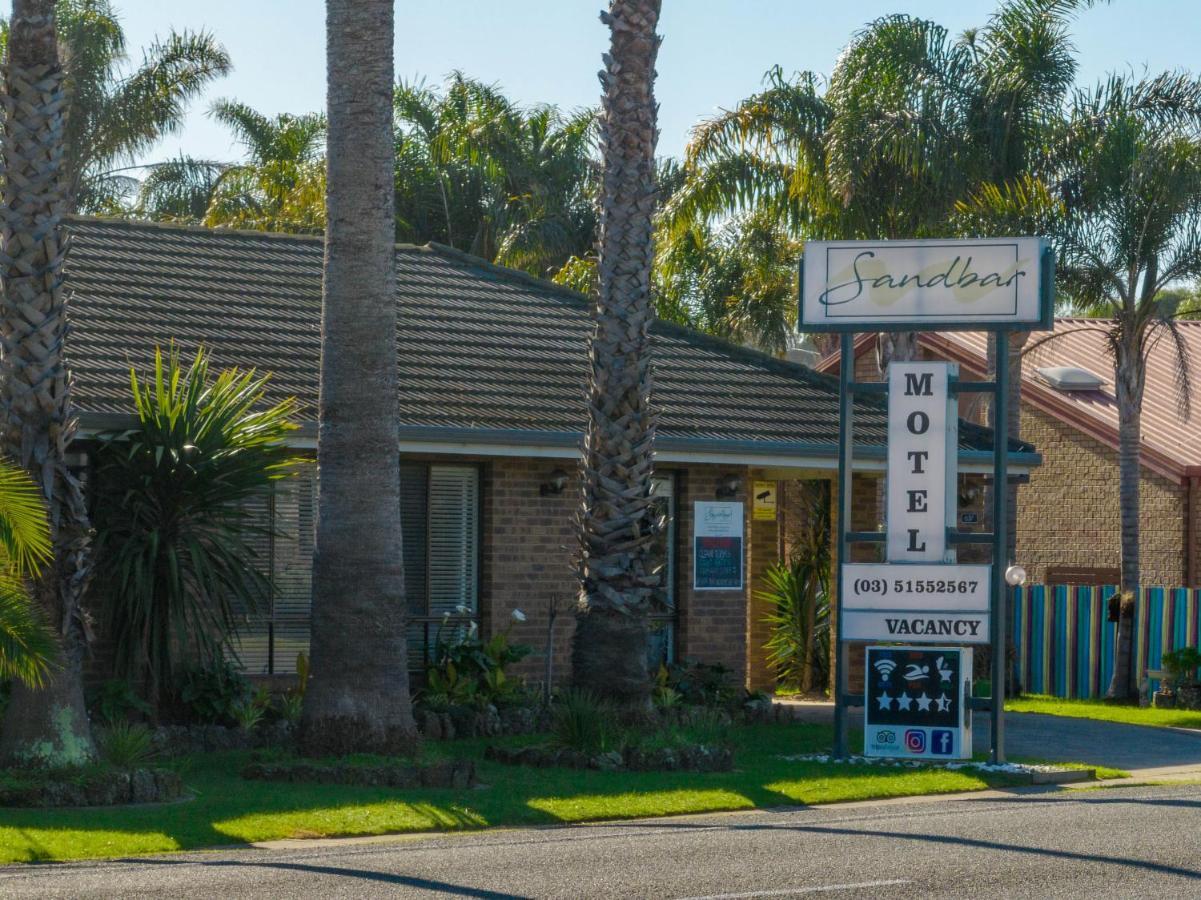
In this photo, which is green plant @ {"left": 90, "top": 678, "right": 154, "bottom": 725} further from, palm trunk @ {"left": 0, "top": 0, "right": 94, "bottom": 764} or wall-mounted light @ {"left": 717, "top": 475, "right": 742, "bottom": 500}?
wall-mounted light @ {"left": 717, "top": 475, "right": 742, "bottom": 500}

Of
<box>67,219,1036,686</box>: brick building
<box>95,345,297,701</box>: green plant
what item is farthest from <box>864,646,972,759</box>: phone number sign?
<box>95,345,297,701</box>: green plant

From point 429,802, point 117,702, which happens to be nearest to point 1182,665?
point 429,802

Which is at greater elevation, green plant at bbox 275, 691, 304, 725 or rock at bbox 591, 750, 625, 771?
green plant at bbox 275, 691, 304, 725

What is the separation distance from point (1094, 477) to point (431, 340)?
1479cm

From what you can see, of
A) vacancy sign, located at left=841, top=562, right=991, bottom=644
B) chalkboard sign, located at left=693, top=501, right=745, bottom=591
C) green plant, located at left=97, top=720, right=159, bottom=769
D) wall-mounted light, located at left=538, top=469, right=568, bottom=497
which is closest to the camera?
green plant, located at left=97, top=720, right=159, bottom=769

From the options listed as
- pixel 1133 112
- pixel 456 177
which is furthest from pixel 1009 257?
pixel 456 177

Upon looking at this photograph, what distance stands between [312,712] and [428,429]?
394 cm

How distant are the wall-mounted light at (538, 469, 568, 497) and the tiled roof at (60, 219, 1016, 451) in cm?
52

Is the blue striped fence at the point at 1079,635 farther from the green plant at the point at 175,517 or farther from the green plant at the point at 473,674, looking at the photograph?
Answer: the green plant at the point at 175,517

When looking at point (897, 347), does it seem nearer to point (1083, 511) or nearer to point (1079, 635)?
point (1079, 635)

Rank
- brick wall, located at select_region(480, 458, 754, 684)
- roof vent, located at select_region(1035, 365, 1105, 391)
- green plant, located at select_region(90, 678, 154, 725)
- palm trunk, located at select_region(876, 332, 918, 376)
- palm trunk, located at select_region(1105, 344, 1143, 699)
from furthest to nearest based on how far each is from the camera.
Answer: roof vent, located at select_region(1035, 365, 1105, 391) < palm trunk, located at select_region(876, 332, 918, 376) < palm trunk, located at select_region(1105, 344, 1143, 699) < brick wall, located at select_region(480, 458, 754, 684) < green plant, located at select_region(90, 678, 154, 725)

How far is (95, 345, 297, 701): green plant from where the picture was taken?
584 inches

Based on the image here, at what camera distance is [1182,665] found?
2342 centimetres

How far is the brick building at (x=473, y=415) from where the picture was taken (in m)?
17.5
